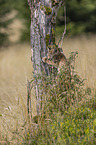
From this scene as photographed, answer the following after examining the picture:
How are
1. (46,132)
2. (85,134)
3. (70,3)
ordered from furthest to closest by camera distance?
(70,3) → (46,132) → (85,134)

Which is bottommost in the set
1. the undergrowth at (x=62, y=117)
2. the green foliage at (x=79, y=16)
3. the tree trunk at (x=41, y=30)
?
the undergrowth at (x=62, y=117)

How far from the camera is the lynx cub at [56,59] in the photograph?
4246mm

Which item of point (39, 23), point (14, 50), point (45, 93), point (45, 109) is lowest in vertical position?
point (45, 109)

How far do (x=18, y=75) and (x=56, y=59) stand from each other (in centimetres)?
508

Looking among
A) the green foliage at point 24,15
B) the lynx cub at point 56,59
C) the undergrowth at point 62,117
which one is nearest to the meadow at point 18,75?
the undergrowth at point 62,117

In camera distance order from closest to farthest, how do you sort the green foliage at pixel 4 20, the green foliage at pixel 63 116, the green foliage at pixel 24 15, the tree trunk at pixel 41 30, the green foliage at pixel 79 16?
the green foliage at pixel 63 116
the tree trunk at pixel 41 30
the green foliage at pixel 79 16
the green foliage at pixel 24 15
the green foliage at pixel 4 20

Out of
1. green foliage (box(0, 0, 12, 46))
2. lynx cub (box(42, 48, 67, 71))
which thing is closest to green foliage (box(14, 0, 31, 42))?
green foliage (box(0, 0, 12, 46))

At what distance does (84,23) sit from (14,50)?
→ 408cm

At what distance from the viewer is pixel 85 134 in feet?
11.1

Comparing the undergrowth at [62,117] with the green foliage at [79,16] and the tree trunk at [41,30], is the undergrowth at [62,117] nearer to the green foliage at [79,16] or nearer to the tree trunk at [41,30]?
the tree trunk at [41,30]

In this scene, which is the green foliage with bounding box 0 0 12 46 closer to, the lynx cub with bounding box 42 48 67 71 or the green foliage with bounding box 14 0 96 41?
the green foliage with bounding box 14 0 96 41

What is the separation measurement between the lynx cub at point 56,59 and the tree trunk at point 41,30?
9 centimetres

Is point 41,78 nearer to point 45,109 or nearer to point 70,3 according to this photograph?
point 45,109

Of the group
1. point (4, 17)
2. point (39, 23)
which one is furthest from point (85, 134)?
point (4, 17)
